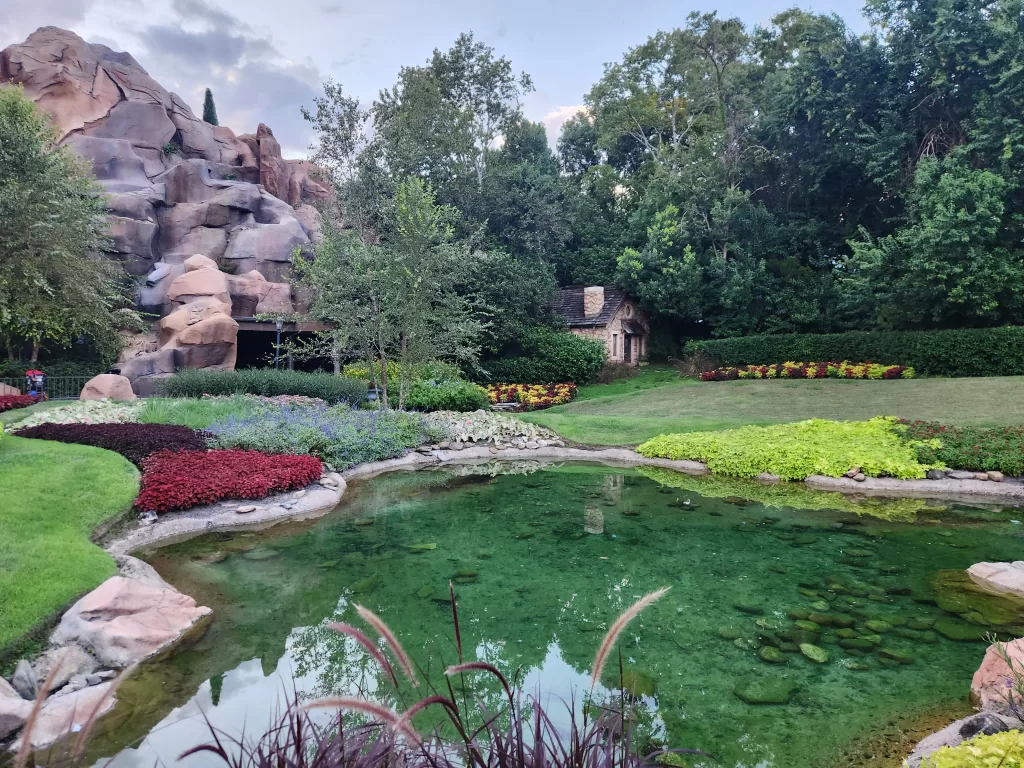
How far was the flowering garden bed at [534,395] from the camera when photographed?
22.6 metres

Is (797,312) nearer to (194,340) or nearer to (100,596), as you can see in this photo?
(194,340)

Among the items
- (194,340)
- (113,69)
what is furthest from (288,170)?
(194,340)

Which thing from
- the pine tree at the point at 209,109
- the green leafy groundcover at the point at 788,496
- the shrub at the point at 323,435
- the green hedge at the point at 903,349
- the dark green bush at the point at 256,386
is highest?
the pine tree at the point at 209,109

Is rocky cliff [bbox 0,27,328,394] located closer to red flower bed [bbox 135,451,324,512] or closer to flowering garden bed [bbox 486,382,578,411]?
flowering garden bed [bbox 486,382,578,411]

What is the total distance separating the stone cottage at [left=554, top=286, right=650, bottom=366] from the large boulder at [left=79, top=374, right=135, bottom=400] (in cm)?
1798

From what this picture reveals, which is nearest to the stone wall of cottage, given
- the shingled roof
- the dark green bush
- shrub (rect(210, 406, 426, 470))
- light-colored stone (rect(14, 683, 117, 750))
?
the shingled roof

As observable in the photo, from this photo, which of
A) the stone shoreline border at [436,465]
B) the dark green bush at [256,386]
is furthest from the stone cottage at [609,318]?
the stone shoreline border at [436,465]

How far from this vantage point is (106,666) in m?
4.97

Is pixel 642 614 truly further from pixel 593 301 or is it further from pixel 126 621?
pixel 593 301

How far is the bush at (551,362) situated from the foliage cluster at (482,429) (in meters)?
10.2

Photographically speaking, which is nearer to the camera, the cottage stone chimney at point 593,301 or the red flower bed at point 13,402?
the red flower bed at point 13,402

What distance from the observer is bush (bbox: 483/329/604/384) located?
26500 mm

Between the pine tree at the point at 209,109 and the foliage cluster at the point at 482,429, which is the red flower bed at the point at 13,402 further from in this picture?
the pine tree at the point at 209,109

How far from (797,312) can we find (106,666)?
26932 millimetres
